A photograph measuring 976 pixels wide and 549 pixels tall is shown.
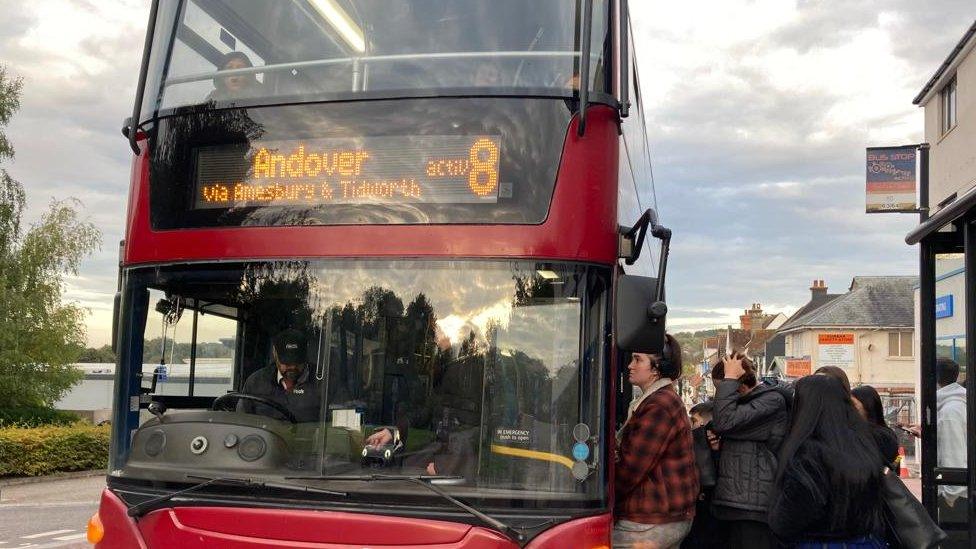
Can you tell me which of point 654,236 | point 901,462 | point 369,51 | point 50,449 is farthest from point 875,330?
point 369,51

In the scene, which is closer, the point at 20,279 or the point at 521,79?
the point at 521,79

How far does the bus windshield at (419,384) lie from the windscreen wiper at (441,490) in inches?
1.4

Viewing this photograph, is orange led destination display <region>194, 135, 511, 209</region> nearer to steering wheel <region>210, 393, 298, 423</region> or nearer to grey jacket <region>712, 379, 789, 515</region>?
steering wheel <region>210, 393, 298, 423</region>

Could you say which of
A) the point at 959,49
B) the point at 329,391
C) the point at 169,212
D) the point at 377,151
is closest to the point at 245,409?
the point at 329,391

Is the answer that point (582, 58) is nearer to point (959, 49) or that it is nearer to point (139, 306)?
point (139, 306)

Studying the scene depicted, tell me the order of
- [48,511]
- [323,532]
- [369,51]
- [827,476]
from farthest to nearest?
[48,511]
[369,51]
[827,476]
[323,532]

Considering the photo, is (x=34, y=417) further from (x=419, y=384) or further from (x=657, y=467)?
(x=657, y=467)

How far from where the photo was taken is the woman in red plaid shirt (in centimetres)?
457

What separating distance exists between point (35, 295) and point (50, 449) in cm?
787

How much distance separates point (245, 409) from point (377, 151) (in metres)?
1.35

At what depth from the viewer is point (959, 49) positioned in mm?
22344

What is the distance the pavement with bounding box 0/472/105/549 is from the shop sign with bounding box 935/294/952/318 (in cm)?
1019

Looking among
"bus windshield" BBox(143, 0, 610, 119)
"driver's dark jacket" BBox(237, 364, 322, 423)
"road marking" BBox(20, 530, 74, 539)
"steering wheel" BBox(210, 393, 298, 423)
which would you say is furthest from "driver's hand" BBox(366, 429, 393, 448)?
"road marking" BBox(20, 530, 74, 539)

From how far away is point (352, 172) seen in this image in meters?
4.42
